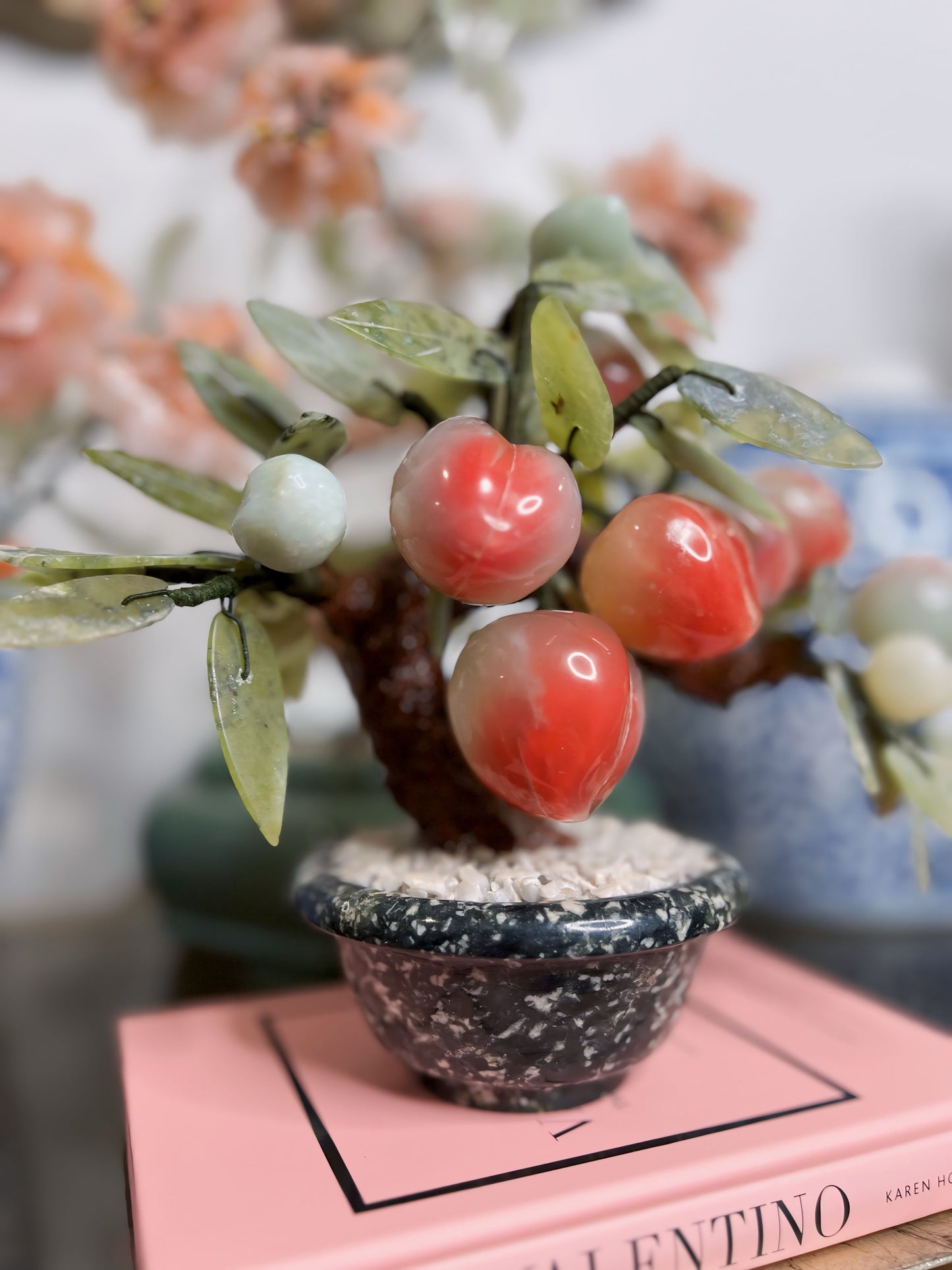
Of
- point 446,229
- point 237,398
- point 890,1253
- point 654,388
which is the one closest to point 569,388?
point 654,388

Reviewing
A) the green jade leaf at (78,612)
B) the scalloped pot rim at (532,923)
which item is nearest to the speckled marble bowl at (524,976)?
the scalloped pot rim at (532,923)

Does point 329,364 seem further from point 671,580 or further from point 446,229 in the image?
point 446,229

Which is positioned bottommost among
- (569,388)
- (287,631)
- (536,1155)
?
(536,1155)

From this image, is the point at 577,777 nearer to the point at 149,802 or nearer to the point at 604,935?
the point at 604,935

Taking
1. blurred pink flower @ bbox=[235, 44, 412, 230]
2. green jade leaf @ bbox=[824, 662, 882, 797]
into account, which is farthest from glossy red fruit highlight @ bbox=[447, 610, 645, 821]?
blurred pink flower @ bbox=[235, 44, 412, 230]

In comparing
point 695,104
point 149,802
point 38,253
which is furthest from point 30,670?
point 695,104

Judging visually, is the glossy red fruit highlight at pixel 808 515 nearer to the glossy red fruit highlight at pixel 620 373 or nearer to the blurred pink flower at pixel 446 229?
the glossy red fruit highlight at pixel 620 373

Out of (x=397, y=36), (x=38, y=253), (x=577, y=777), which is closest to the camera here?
(x=577, y=777)
